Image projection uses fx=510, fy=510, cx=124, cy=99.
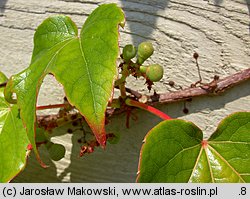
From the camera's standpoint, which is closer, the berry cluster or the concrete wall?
the berry cluster

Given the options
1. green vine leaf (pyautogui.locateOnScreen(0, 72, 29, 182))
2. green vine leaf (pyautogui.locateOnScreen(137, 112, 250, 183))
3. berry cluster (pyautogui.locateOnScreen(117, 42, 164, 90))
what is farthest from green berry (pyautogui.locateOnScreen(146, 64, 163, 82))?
green vine leaf (pyautogui.locateOnScreen(0, 72, 29, 182))

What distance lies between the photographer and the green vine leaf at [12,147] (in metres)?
0.98

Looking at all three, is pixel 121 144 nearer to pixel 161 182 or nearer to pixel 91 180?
pixel 91 180

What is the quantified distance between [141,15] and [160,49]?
0.28 ft

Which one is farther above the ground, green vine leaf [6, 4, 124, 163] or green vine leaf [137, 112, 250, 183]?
green vine leaf [6, 4, 124, 163]

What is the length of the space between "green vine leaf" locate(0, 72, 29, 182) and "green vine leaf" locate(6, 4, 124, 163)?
3.1 inches

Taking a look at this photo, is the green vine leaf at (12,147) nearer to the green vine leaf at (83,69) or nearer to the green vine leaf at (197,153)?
the green vine leaf at (83,69)

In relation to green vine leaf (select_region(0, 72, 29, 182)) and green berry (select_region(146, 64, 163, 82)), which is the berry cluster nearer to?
green berry (select_region(146, 64, 163, 82))

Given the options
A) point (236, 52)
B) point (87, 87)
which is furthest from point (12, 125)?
point (236, 52)

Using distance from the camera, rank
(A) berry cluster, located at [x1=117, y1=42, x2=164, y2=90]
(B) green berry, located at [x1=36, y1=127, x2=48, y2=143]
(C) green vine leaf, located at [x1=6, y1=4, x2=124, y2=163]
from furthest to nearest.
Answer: (B) green berry, located at [x1=36, y1=127, x2=48, y2=143] → (A) berry cluster, located at [x1=117, y1=42, x2=164, y2=90] → (C) green vine leaf, located at [x1=6, y1=4, x2=124, y2=163]

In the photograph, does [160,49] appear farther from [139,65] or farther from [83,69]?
[83,69]

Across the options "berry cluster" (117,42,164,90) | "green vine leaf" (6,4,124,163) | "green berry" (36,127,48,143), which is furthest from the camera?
"green berry" (36,127,48,143)

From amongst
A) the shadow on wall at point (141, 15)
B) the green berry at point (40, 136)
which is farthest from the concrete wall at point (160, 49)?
the green berry at point (40, 136)

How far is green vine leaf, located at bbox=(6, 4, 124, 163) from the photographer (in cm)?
79
